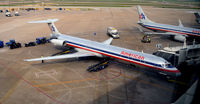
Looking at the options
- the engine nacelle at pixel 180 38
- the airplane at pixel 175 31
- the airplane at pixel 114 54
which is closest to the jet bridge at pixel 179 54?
the airplane at pixel 114 54

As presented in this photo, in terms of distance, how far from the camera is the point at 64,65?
74.7 ft

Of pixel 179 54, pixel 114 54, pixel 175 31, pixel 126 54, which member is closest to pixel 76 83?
pixel 114 54

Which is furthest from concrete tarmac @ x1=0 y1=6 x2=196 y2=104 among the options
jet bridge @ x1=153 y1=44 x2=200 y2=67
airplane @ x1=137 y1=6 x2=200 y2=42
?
airplane @ x1=137 y1=6 x2=200 y2=42

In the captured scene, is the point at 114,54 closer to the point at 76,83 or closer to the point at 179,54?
the point at 76,83

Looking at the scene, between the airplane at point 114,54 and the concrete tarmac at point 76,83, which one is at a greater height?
the airplane at point 114,54

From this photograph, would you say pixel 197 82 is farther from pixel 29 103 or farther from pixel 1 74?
pixel 1 74

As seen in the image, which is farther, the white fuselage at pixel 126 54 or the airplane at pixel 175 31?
the airplane at pixel 175 31

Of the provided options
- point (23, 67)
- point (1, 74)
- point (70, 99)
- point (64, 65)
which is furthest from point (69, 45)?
point (70, 99)

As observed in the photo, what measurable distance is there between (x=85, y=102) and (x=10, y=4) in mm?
120523

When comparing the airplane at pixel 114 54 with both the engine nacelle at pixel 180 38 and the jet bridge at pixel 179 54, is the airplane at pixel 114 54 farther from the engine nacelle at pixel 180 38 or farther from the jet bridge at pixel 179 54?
the engine nacelle at pixel 180 38

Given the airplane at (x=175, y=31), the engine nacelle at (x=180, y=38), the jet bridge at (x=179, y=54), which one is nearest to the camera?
the jet bridge at (x=179, y=54)

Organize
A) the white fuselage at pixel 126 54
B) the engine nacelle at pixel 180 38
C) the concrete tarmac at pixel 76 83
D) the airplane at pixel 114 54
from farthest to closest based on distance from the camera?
the engine nacelle at pixel 180 38
the white fuselage at pixel 126 54
the airplane at pixel 114 54
the concrete tarmac at pixel 76 83

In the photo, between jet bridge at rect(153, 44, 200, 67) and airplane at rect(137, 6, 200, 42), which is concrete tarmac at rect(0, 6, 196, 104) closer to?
jet bridge at rect(153, 44, 200, 67)

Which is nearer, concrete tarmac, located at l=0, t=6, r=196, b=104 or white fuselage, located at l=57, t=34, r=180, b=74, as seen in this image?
concrete tarmac, located at l=0, t=6, r=196, b=104
